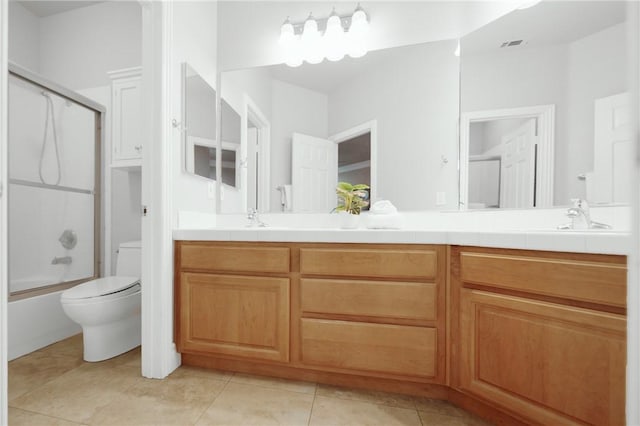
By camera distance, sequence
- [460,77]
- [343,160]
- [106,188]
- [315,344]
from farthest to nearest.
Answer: [106,188] → [343,160] → [460,77] → [315,344]

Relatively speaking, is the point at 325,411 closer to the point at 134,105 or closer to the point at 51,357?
the point at 51,357

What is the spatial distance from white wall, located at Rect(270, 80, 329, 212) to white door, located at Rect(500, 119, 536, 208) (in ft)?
3.44

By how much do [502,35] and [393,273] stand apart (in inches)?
55.7

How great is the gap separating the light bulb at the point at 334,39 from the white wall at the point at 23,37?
2744 millimetres

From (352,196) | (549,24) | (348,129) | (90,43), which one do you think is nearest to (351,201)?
(352,196)

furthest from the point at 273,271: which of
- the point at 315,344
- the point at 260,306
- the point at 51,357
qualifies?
the point at 51,357

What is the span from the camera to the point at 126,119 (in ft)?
7.12

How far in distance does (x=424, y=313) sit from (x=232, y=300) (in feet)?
2.99

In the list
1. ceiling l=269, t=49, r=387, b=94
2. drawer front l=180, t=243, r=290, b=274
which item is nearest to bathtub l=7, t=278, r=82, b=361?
drawer front l=180, t=243, r=290, b=274

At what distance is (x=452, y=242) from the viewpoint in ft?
3.94

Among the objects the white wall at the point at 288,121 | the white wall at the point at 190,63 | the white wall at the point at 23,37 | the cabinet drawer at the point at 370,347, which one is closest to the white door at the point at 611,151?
the cabinet drawer at the point at 370,347

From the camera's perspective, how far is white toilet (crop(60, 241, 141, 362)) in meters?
1.53

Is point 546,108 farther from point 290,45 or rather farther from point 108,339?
point 108,339

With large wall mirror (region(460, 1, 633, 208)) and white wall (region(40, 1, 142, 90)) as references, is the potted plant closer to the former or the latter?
large wall mirror (region(460, 1, 633, 208))
